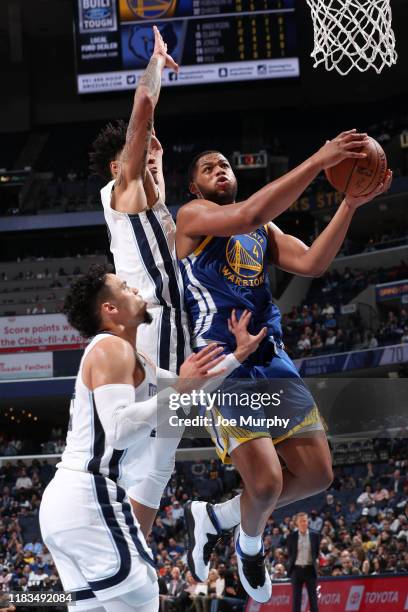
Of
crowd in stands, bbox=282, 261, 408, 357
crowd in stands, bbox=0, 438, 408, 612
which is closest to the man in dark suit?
crowd in stands, bbox=0, 438, 408, 612

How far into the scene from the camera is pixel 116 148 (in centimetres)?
581

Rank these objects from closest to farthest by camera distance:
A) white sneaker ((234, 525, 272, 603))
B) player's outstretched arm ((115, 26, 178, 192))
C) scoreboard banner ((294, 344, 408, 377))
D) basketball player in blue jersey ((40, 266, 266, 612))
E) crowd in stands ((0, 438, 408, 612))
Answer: basketball player in blue jersey ((40, 266, 266, 612)) < player's outstretched arm ((115, 26, 178, 192)) < white sneaker ((234, 525, 272, 603)) < crowd in stands ((0, 438, 408, 612)) < scoreboard banner ((294, 344, 408, 377))

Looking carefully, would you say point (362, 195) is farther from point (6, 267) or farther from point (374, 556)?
point (6, 267)

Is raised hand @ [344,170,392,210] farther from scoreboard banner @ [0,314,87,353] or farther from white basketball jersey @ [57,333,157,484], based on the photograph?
scoreboard banner @ [0,314,87,353]

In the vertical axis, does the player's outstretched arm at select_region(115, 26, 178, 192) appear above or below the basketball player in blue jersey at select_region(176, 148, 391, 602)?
above

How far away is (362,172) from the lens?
15.9 feet

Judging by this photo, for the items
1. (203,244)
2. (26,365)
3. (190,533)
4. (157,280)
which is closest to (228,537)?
(26,365)

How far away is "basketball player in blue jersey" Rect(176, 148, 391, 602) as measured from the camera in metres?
4.93

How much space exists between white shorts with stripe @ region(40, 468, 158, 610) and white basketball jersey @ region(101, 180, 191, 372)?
47.3 inches

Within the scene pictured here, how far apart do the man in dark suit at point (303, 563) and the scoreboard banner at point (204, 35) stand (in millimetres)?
13585

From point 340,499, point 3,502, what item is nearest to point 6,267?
point 3,502

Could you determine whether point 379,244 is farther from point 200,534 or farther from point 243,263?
point 243,263

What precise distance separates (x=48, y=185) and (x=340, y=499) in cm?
1599

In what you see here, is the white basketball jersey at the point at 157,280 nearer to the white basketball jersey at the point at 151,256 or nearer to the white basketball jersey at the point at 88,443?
the white basketball jersey at the point at 151,256
